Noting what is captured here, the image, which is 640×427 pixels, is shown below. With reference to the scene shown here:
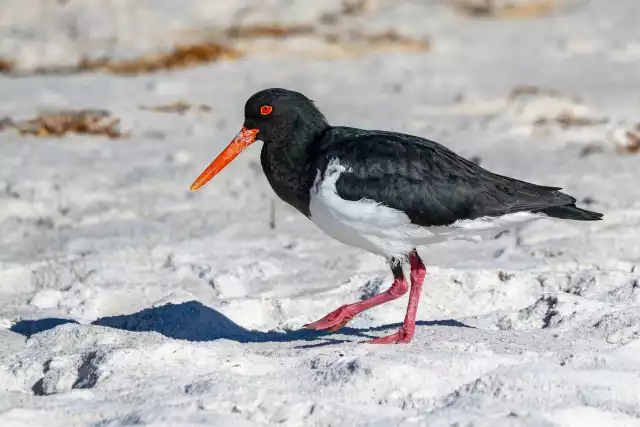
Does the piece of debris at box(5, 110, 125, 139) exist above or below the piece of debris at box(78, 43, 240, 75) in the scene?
below

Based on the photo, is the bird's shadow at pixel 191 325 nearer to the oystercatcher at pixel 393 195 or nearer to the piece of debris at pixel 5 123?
the oystercatcher at pixel 393 195

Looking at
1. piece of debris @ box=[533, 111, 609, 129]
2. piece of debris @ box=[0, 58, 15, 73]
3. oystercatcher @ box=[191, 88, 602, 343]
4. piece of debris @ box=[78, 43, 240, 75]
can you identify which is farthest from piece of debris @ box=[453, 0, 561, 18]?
oystercatcher @ box=[191, 88, 602, 343]

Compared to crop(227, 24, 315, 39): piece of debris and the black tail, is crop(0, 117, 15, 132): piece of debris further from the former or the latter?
the black tail

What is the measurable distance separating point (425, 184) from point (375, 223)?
0.94ft

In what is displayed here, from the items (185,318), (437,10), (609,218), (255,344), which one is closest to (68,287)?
(185,318)

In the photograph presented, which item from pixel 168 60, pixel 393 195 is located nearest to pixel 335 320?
pixel 393 195

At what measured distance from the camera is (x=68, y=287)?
609 centimetres

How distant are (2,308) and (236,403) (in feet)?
7.18

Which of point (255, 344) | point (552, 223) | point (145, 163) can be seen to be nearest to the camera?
point (255, 344)

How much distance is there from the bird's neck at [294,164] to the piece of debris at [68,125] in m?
4.23

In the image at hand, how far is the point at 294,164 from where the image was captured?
5.36 meters

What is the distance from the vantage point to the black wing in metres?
5.04

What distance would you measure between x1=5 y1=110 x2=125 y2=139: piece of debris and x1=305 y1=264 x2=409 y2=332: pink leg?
456 cm

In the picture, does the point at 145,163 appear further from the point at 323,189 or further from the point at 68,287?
the point at 323,189
